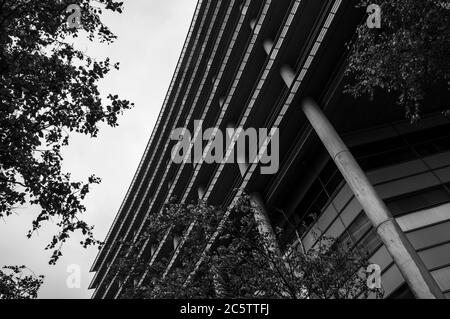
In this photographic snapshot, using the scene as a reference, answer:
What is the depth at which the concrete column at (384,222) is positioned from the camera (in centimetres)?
1262

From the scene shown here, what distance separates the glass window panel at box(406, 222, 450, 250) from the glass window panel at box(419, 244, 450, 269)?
0.89ft

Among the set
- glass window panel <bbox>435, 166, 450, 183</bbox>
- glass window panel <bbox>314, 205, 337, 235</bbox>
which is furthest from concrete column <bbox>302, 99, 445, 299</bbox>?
glass window panel <bbox>435, 166, 450, 183</bbox>

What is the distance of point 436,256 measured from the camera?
15195 millimetres

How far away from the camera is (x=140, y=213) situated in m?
50.7

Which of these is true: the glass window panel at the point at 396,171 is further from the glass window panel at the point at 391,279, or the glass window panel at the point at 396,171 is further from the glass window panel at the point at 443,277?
the glass window panel at the point at 443,277

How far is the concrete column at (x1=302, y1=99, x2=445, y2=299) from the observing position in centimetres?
1262

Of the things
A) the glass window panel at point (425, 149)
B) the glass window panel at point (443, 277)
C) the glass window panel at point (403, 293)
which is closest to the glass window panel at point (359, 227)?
the glass window panel at point (403, 293)

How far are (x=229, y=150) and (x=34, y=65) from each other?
61.4ft

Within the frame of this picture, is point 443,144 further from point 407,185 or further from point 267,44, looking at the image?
point 267,44

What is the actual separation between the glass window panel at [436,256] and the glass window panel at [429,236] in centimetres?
27

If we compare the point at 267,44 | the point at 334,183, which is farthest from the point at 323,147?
the point at 267,44

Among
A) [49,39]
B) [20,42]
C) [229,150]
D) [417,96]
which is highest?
[229,150]
